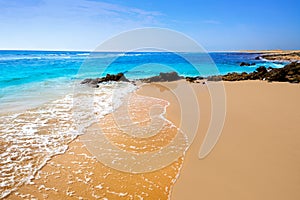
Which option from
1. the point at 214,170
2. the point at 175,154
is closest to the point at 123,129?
the point at 175,154

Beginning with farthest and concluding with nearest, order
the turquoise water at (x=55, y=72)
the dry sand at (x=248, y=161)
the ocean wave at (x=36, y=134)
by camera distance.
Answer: the turquoise water at (x=55, y=72) → the ocean wave at (x=36, y=134) → the dry sand at (x=248, y=161)

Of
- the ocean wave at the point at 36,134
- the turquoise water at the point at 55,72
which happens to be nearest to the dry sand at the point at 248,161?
the ocean wave at the point at 36,134

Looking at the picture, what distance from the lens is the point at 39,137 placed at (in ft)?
19.0

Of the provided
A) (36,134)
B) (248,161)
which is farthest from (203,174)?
(36,134)

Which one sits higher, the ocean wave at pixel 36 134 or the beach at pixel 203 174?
the ocean wave at pixel 36 134

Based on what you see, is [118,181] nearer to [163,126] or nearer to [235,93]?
[163,126]

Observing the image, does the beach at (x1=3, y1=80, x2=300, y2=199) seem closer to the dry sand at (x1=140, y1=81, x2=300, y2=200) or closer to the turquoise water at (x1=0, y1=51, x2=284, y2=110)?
the dry sand at (x1=140, y1=81, x2=300, y2=200)

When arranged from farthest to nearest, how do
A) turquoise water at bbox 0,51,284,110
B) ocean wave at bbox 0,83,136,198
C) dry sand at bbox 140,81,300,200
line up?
1. turquoise water at bbox 0,51,284,110
2. ocean wave at bbox 0,83,136,198
3. dry sand at bbox 140,81,300,200

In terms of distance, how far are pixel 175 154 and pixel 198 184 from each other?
1.26 m

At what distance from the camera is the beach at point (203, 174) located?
3.48 metres

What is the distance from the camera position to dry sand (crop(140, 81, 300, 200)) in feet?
11.4

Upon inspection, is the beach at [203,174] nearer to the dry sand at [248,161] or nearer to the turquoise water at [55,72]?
the dry sand at [248,161]

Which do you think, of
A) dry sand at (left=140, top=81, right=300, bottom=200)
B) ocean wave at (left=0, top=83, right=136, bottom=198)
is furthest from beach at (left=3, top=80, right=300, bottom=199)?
ocean wave at (left=0, top=83, right=136, bottom=198)

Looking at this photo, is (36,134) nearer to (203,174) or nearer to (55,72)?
(203,174)
